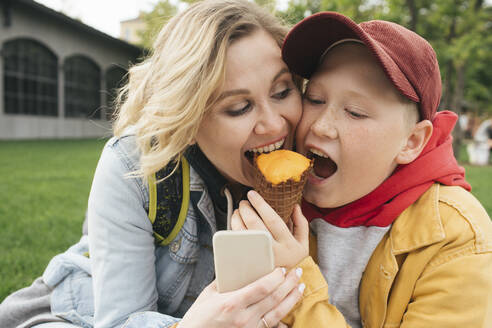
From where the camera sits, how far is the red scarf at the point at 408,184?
195 centimetres

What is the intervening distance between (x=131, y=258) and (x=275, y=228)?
90 cm

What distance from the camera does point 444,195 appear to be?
192 cm

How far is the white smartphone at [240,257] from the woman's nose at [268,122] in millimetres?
738

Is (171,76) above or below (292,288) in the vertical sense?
above

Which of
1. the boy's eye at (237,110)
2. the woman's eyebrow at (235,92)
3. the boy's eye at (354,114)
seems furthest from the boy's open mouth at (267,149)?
the boy's eye at (354,114)

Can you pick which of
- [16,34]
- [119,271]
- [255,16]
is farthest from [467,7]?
[16,34]

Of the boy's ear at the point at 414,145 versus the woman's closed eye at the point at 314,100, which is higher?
the woman's closed eye at the point at 314,100

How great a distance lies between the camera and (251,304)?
1.65m

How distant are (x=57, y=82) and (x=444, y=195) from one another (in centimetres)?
2327

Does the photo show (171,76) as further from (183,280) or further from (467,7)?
(467,7)

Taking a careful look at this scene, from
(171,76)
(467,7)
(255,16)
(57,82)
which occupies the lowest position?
(57,82)

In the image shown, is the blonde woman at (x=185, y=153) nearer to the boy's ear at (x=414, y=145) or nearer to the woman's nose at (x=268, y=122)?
the woman's nose at (x=268, y=122)

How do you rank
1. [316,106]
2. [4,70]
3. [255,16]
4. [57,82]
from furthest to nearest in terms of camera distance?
[57,82]
[4,70]
[255,16]
[316,106]

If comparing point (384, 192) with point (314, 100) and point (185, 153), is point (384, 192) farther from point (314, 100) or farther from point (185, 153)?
point (185, 153)
